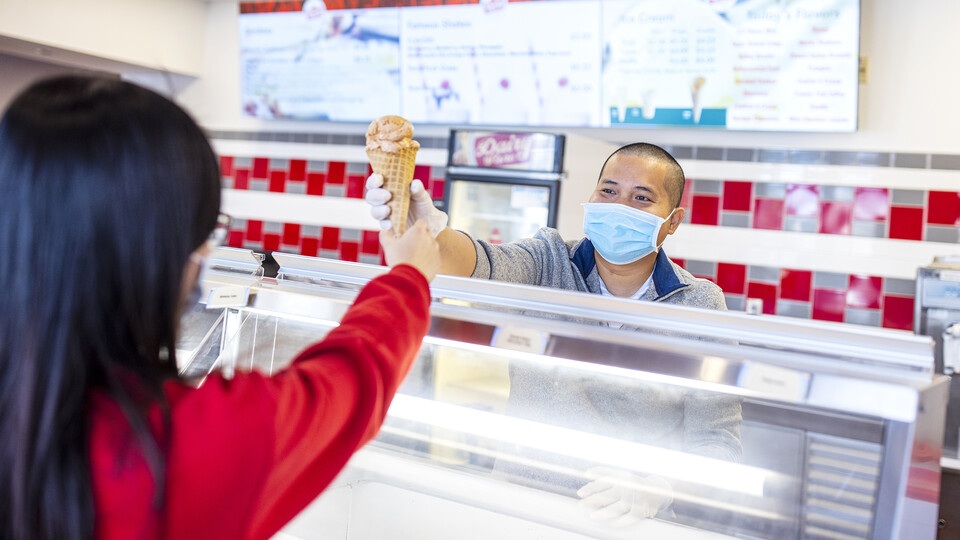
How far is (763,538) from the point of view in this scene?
1.29 meters

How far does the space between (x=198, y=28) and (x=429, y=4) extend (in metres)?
1.89

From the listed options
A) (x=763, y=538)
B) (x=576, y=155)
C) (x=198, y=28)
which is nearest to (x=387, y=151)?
(x=763, y=538)

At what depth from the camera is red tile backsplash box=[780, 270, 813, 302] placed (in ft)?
13.4

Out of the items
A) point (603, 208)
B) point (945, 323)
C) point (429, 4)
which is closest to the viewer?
point (603, 208)

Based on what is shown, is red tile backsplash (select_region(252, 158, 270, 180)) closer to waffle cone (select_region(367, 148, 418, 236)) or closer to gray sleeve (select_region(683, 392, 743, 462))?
waffle cone (select_region(367, 148, 418, 236))

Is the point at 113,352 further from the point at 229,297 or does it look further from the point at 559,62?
the point at 559,62

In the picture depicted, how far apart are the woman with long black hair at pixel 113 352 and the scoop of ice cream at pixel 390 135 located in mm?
503

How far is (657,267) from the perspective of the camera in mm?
2062

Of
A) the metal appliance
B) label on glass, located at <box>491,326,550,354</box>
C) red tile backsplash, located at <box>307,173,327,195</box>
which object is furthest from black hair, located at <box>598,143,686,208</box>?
red tile backsplash, located at <box>307,173,327,195</box>

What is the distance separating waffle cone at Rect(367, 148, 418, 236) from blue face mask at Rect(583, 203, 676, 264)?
711 millimetres

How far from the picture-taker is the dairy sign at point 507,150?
13.3 feet

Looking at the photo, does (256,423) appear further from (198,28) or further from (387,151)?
(198,28)

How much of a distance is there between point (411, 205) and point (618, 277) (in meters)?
0.76

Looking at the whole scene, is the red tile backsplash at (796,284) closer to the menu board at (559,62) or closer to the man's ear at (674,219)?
the menu board at (559,62)
